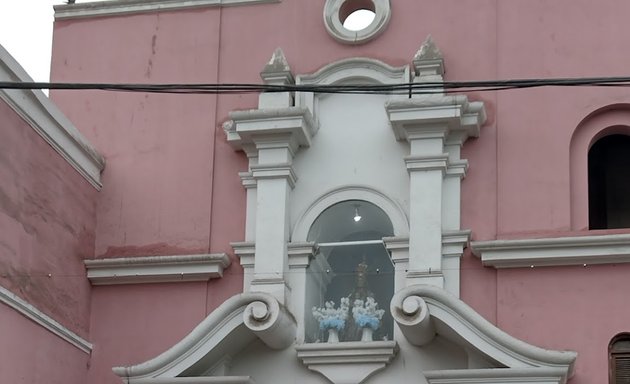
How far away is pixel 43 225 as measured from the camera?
48.9 feet

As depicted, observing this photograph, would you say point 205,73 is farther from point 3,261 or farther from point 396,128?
point 3,261

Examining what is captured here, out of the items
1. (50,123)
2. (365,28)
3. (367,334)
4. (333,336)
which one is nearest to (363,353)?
(367,334)

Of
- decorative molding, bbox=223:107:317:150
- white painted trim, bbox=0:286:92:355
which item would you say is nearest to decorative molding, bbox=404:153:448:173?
decorative molding, bbox=223:107:317:150

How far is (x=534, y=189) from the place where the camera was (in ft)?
49.2

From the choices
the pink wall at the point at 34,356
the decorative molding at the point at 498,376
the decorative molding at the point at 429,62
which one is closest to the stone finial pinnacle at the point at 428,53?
the decorative molding at the point at 429,62

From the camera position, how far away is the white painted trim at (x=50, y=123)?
564 inches

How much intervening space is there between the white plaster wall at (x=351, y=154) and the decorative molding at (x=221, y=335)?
1.35 metres

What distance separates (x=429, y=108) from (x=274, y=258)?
2147 mm

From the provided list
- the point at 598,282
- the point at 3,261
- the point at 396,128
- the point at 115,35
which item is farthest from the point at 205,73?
the point at 598,282

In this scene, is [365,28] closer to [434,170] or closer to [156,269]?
[434,170]

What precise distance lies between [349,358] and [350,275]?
118 centimetres

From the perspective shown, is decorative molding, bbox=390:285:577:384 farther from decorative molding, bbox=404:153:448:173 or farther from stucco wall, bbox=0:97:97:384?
stucco wall, bbox=0:97:97:384

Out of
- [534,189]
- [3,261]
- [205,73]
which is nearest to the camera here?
[3,261]

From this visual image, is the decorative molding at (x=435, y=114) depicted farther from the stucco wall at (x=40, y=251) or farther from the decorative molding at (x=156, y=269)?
the stucco wall at (x=40, y=251)
